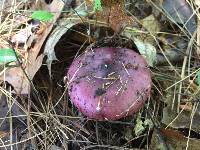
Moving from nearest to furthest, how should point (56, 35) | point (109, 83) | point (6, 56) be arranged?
point (109, 83) → point (6, 56) → point (56, 35)

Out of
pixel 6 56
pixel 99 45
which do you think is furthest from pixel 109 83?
pixel 6 56

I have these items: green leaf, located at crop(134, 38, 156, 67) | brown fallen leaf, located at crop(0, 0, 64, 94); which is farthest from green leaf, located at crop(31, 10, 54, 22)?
green leaf, located at crop(134, 38, 156, 67)

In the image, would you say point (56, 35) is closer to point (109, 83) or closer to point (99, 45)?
point (99, 45)

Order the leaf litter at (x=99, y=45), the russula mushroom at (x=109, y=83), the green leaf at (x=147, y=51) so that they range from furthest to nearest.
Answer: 1. the green leaf at (x=147, y=51)
2. the leaf litter at (x=99, y=45)
3. the russula mushroom at (x=109, y=83)

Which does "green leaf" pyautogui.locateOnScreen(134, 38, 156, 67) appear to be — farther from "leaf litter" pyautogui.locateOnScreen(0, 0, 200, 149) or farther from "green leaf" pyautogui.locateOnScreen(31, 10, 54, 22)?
"green leaf" pyautogui.locateOnScreen(31, 10, 54, 22)

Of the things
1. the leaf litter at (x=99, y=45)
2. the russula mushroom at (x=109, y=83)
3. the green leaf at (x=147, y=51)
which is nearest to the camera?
the russula mushroom at (x=109, y=83)

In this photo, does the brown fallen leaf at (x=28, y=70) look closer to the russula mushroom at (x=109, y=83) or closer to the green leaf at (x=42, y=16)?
the green leaf at (x=42, y=16)

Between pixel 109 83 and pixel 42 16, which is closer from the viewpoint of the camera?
pixel 109 83

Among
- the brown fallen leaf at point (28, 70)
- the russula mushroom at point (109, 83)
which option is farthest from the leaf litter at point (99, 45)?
the russula mushroom at point (109, 83)

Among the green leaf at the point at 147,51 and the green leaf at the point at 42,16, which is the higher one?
the green leaf at the point at 42,16

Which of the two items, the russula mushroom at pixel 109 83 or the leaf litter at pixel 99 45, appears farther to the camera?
the leaf litter at pixel 99 45
